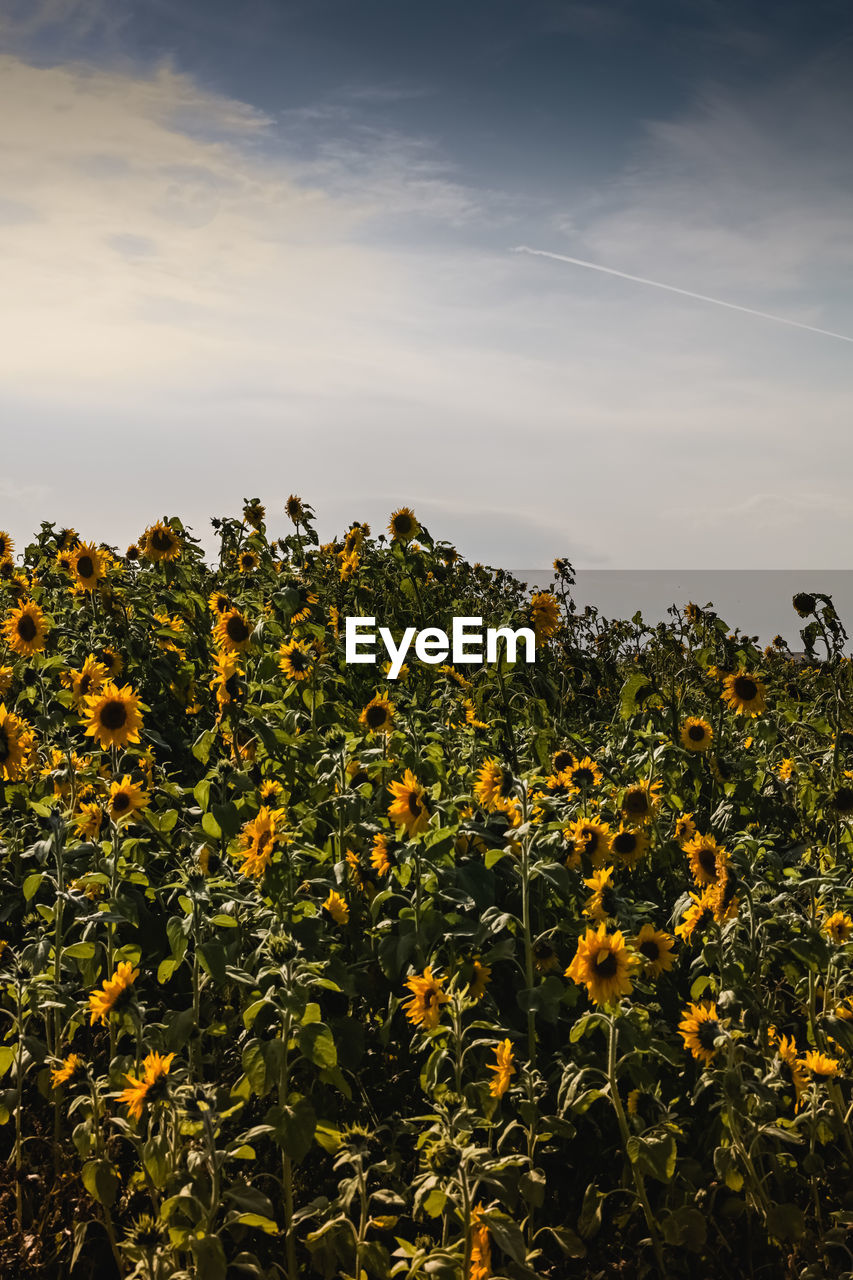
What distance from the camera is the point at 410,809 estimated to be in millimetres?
3660

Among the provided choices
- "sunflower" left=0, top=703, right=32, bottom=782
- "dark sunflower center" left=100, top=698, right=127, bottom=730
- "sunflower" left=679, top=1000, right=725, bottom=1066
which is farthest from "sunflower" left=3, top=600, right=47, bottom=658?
"sunflower" left=679, top=1000, right=725, bottom=1066

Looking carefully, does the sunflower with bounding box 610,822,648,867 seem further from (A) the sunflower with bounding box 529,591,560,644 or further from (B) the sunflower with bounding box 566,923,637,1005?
(A) the sunflower with bounding box 529,591,560,644

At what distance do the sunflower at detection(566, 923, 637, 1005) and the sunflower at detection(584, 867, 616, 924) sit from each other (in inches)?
14.1

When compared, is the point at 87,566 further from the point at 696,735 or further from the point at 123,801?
the point at 696,735

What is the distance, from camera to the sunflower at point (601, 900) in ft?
11.2

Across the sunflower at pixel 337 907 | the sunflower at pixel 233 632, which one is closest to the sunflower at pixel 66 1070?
the sunflower at pixel 337 907

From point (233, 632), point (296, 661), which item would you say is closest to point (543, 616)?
point (296, 661)

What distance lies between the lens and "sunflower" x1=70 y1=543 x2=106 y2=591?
592cm

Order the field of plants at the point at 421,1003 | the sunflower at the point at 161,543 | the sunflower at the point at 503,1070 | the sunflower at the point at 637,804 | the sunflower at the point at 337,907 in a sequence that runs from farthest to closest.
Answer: the sunflower at the point at 161,543
the sunflower at the point at 637,804
the sunflower at the point at 337,907
the sunflower at the point at 503,1070
the field of plants at the point at 421,1003

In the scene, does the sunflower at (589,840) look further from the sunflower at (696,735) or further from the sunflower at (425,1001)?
the sunflower at (696,735)

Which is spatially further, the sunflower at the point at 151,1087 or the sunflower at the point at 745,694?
the sunflower at the point at 745,694

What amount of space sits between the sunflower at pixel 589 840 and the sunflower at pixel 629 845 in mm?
52

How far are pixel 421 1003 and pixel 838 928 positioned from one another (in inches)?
55.2

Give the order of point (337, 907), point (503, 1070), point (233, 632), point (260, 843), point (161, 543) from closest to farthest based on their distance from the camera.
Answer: point (503, 1070) < point (260, 843) < point (337, 907) < point (233, 632) < point (161, 543)
